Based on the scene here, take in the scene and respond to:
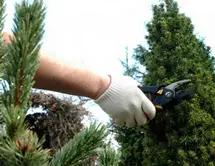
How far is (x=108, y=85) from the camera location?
3.94ft

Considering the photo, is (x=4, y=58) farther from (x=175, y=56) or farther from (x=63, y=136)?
(x=175, y=56)

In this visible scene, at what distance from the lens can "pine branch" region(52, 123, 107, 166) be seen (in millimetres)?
525

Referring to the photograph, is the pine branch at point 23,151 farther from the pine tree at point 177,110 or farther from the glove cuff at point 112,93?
the pine tree at point 177,110

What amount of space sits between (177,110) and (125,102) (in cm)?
709

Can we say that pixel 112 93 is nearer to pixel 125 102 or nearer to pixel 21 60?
pixel 125 102

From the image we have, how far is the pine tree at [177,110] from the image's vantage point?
830 centimetres

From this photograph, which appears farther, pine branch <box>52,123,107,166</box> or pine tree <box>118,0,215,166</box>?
pine tree <box>118,0,215,166</box>

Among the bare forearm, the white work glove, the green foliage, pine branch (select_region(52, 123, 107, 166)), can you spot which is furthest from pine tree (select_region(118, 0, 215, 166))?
pine branch (select_region(52, 123, 107, 166))

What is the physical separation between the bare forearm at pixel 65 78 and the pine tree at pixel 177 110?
23.5ft

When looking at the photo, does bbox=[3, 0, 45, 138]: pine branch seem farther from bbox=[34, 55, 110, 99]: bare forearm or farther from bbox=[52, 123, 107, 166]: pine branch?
bbox=[34, 55, 110, 99]: bare forearm

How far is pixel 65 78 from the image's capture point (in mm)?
977

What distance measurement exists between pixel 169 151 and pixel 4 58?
321 inches

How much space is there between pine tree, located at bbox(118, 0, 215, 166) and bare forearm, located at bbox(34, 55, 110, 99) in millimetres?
7148

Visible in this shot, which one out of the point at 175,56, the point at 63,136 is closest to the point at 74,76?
the point at 63,136
